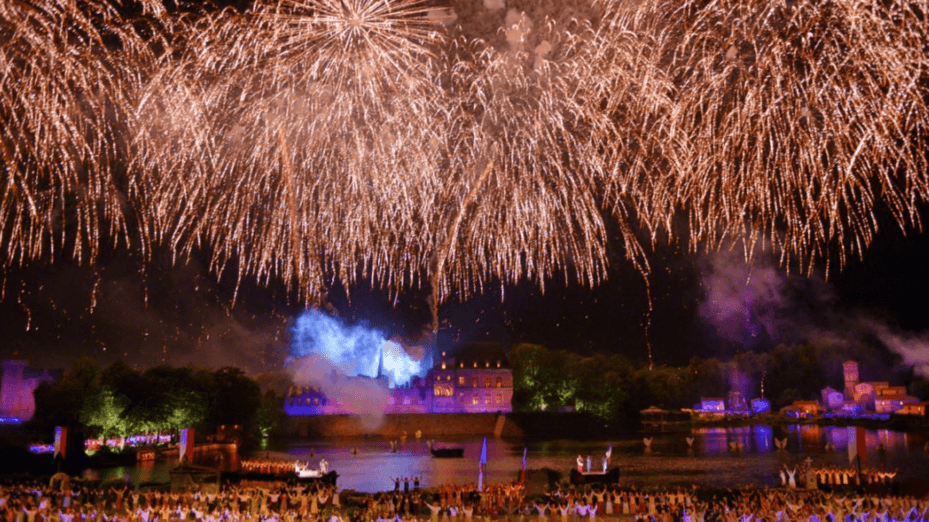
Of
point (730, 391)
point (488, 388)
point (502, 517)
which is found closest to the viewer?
point (502, 517)

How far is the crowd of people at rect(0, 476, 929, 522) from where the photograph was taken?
18.1 metres

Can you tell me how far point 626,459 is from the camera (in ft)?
167

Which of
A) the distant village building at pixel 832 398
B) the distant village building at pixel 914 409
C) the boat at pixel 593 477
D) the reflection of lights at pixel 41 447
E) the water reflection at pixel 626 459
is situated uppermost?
the distant village building at pixel 832 398

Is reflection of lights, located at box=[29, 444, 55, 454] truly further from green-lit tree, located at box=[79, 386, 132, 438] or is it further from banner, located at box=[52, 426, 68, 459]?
banner, located at box=[52, 426, 68, 459]

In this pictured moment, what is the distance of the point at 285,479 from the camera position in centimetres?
2939

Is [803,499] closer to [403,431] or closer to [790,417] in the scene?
[403,431]

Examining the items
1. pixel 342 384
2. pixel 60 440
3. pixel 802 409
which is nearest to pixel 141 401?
pixel 60 440

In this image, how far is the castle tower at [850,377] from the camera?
115812 millimetres

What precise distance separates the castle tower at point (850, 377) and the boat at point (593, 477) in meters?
98.8

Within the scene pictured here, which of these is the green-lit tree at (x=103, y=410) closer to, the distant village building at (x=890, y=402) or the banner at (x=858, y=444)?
the banner at (x=858, y=444)

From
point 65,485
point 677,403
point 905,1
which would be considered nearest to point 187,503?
point 65,485

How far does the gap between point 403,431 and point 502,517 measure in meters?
62.6

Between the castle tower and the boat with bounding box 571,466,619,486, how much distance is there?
98.8 meters

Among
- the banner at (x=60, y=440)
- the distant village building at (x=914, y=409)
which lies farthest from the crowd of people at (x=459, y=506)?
the distant village building at (x=914, y=409)
